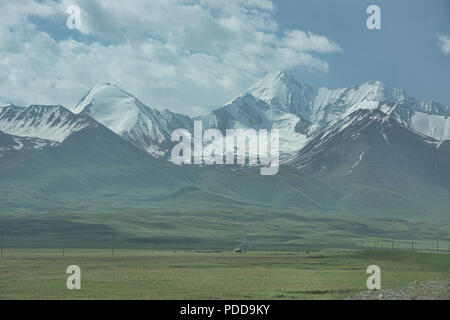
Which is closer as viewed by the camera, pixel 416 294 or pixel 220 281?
pixel 416 294

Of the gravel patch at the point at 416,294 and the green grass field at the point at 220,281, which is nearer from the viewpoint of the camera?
the gravel patch at the point at 416,294

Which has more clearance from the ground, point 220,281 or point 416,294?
point 220,281

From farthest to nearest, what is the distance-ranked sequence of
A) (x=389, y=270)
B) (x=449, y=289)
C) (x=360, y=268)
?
1. (x=360, y=268)
2. (x=389, y=270)
3. (x=449, y=289)

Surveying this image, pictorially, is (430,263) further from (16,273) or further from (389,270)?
(16,273)

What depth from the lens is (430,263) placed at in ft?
434

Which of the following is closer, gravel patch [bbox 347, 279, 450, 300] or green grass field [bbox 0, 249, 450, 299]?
gravel patch [bbox 347, 279, 450, 300]
